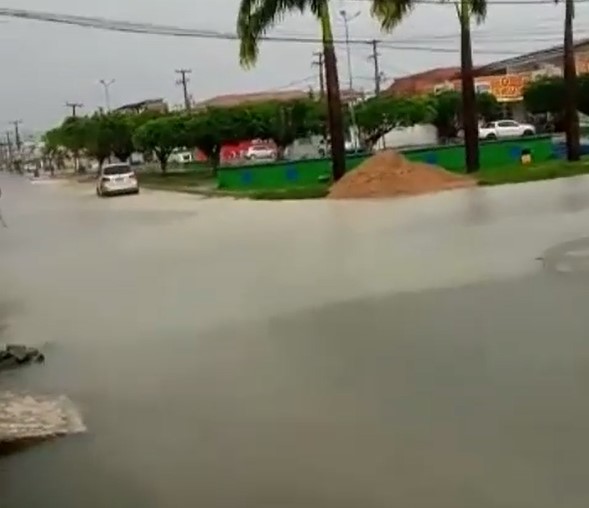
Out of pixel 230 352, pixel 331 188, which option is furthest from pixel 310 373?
pixel 331 188

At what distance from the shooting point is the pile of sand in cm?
3209

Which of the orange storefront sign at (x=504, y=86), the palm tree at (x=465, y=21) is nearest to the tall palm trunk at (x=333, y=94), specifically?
the palm tree at (x=465, y=21)

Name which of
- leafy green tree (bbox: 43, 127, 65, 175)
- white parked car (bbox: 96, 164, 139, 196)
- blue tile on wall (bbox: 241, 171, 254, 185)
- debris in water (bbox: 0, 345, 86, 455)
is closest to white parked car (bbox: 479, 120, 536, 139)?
blue tile on wall (bbox: 241, 171, 254, 185)

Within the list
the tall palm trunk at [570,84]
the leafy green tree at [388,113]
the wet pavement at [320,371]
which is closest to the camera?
the wet pavement at [320,371]

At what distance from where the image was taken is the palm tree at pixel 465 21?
109ft

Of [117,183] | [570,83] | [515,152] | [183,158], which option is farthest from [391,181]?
[183,158]

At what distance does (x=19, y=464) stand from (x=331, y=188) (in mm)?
26850

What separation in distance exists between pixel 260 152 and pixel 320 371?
2380 inches

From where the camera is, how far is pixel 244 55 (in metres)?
34.3

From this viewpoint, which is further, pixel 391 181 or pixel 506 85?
pixel 506 85

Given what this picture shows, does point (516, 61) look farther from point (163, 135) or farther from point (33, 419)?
point (33, 419)

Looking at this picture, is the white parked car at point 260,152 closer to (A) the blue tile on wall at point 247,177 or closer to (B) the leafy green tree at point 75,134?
(B) the leafy green tree at point 75,134

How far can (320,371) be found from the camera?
9070 millimetres

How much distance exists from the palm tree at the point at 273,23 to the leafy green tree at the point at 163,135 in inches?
952
